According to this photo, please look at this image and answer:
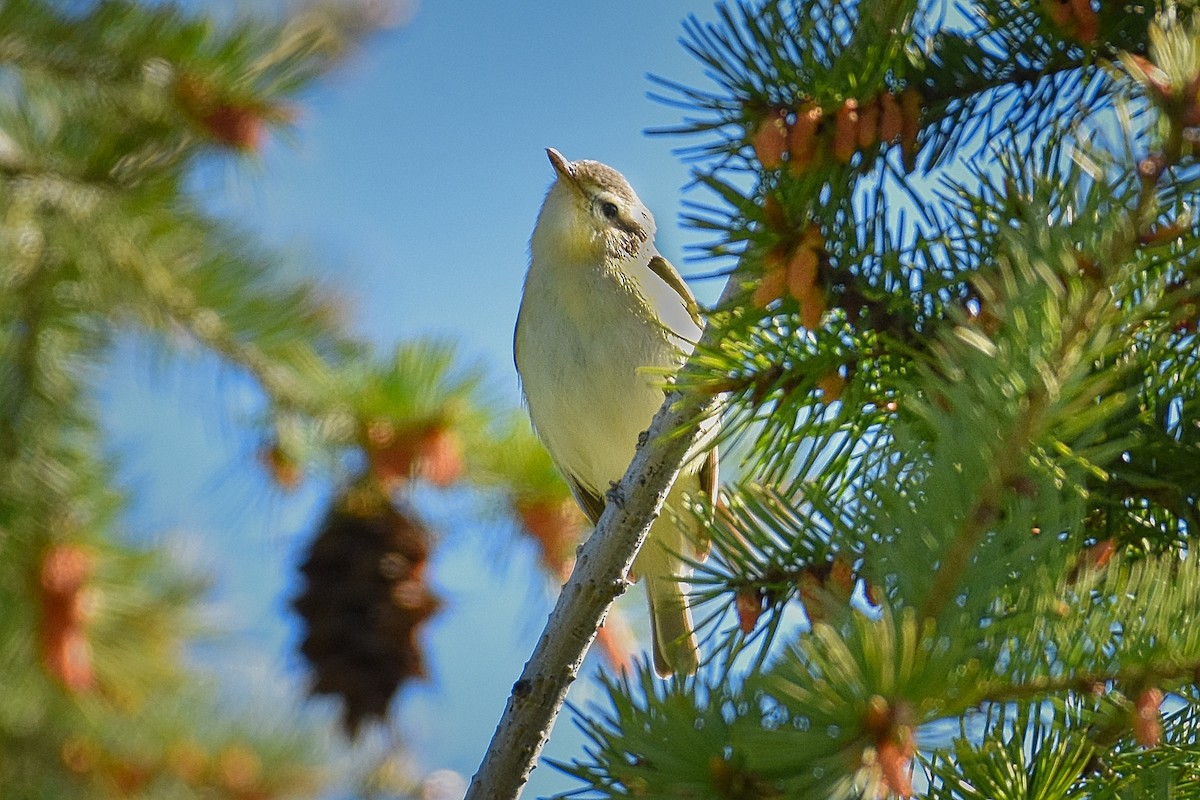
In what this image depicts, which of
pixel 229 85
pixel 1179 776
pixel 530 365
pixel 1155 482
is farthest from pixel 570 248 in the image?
pixel 1179 776

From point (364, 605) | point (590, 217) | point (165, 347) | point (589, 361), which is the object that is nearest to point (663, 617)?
point (589, 361)

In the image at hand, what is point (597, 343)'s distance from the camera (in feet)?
10.4

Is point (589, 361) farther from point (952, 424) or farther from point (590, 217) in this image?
point (952, 424)

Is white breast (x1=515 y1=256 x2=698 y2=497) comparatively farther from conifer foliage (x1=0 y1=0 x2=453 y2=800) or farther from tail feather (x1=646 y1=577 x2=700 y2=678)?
conifer foliage (x1=0 y1=0 x2=453 y2=800)

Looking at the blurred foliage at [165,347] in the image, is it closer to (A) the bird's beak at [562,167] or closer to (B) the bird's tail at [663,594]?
(B) the bird's tail at [663,594]

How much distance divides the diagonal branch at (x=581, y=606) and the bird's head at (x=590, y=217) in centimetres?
158

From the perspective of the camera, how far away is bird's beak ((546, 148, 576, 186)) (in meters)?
3.56

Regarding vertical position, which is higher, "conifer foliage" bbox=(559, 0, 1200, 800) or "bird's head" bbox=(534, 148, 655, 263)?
"bird's head" bbox=(534, 148, 655, 263)

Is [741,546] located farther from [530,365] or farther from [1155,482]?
[530,365]

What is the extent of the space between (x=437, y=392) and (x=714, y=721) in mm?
1711

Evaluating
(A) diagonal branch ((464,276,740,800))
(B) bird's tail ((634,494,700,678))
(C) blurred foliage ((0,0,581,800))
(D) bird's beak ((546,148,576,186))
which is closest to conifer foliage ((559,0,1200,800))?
(A) diagonal branch ((464,276,740,800))

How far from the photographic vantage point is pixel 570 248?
11.0 feet

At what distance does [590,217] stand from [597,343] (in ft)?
1.50

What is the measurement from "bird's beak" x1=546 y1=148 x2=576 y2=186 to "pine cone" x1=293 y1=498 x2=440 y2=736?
1.21 metres
